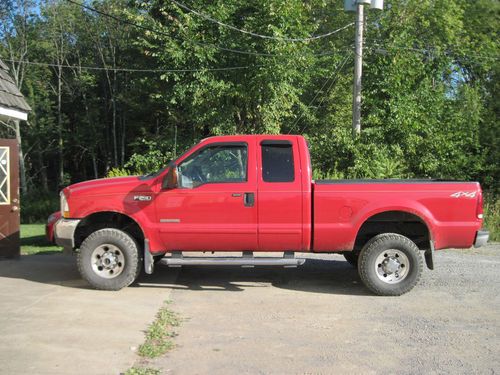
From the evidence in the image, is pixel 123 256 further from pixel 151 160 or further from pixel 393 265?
pixel 151 160

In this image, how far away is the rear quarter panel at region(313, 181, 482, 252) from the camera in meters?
6.92

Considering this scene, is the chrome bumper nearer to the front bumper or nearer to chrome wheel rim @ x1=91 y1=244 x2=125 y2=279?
chrome wheel rim @ x1=91 y1=244 x2=125 y2=279

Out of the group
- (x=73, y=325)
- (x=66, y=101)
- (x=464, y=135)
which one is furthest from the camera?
(x=66, y=101)

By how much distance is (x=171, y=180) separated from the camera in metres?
6.85

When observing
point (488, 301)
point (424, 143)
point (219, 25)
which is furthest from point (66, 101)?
point (488, 301)

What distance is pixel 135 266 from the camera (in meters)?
7.07

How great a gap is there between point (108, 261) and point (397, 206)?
3960mm

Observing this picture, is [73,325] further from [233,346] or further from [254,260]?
[254,260]

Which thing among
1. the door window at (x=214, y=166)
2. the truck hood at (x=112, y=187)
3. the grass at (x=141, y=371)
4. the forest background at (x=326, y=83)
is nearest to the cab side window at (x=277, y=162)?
the door window at (x=214, y=166)

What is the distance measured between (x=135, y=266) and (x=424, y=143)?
15.5 meters

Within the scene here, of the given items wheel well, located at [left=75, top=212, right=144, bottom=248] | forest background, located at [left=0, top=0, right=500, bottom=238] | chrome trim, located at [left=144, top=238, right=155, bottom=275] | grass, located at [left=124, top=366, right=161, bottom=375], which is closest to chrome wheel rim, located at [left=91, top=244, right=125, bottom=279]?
chrome trim, located at [left=144, top=238, right=155, bottom=275]

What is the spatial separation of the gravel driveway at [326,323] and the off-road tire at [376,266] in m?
0.16

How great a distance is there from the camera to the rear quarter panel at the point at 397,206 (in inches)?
272

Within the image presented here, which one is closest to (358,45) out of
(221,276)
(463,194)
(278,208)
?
(463,194)
